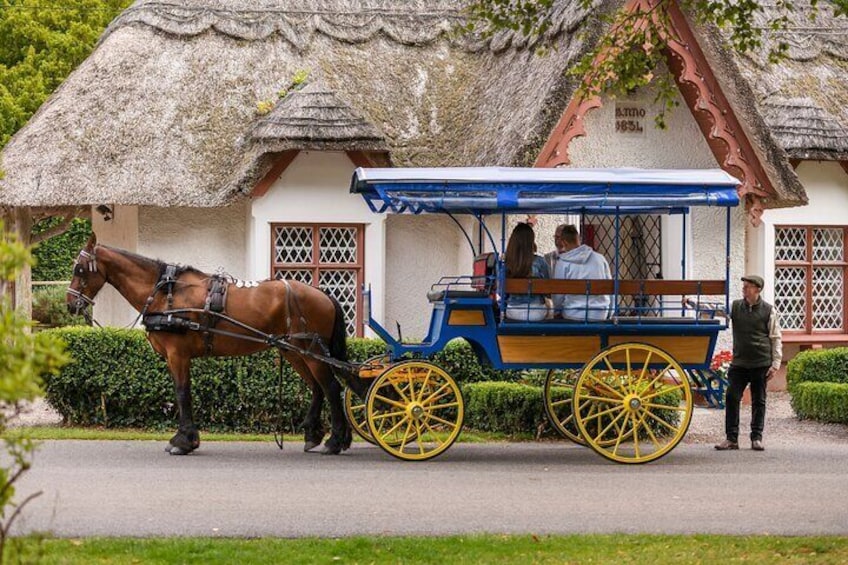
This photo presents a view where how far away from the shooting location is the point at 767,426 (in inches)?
664

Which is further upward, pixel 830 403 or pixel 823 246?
pixel 823 246

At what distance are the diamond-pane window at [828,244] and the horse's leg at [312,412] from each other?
399 inches

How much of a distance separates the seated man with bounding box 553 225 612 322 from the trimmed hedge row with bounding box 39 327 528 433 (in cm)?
229

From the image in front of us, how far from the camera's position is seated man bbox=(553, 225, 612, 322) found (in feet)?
43.2

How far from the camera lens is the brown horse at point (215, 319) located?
13227mm

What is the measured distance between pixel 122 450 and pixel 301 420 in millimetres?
2599

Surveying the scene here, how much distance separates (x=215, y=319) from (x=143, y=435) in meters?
2.17

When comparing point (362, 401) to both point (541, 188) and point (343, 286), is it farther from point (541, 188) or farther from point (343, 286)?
point (343, 286)

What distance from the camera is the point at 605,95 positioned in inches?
757

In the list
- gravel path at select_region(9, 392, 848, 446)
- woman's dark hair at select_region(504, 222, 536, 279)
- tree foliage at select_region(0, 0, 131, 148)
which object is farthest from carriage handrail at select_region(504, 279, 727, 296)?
tree foliage at select_region(0, 0, 131, 148)

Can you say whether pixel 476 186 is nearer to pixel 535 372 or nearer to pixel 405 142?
pixel 535 372

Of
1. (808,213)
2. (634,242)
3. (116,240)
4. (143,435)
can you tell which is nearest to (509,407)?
(143,435)

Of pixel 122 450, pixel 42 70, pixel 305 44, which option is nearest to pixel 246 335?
pixel 122 450

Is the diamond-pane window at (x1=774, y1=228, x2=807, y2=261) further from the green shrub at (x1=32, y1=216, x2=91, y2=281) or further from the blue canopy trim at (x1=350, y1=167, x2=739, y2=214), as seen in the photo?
the green shrub at (x1=32, y1=216, x2=91, y2=281)
